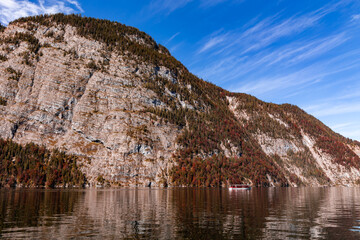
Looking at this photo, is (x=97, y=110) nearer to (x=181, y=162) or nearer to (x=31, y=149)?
(x=31, y=149)

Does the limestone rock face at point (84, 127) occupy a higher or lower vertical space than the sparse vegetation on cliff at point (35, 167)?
higher

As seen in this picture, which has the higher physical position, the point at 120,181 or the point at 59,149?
the point at 59,149

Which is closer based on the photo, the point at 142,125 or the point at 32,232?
the point at 32,232

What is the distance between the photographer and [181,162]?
184m

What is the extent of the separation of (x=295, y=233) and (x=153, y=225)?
1798cm

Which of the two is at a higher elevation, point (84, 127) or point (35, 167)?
point (84, 127)

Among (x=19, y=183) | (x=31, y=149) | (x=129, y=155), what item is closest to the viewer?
(x=19, y=183)

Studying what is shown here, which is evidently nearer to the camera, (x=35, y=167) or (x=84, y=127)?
(x=35, y=167)

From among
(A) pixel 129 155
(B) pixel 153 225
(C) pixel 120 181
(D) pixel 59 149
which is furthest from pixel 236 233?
(D) pixel 59 149

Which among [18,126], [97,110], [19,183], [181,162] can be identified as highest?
[97,110]

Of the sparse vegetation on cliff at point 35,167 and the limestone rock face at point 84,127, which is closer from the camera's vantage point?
the sparse vegetation on cliff at point 35,167

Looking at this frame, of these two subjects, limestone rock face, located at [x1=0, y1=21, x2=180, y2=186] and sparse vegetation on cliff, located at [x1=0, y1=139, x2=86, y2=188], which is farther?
limestone rock face, located at [x1=0, y1=21, x2=180, y2=186]

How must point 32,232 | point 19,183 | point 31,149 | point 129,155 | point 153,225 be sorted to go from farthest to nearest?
point 129,155 → point 31,149 → point 19,183 → point 153,225 → point 32,232

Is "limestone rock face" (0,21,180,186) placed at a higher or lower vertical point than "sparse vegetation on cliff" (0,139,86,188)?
higher
